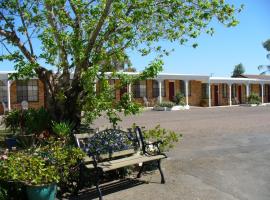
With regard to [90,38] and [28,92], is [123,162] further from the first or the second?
[28,92]

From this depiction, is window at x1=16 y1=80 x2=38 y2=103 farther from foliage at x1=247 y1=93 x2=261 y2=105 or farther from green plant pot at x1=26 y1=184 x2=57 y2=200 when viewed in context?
green plant pot at x1=26 y1=184 x2=57 y2=200

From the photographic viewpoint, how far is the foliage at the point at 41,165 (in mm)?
5652

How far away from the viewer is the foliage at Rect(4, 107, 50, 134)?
10.1 metres

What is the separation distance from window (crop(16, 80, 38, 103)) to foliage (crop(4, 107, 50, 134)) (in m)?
16.5

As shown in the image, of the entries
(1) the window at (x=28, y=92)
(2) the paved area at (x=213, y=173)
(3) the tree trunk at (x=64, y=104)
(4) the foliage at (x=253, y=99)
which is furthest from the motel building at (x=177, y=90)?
(3) the tree trunk at (x=64, y=104)

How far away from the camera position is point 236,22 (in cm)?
995

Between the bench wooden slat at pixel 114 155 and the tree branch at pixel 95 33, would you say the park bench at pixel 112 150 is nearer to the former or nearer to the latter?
the bench wooden slat at pixel 114 155

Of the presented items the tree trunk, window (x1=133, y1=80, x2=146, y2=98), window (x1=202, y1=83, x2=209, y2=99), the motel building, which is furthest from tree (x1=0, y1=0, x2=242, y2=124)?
window (x1=202, y1=83, x2=209, y2=99)

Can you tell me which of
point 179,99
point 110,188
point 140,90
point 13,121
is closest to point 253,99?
point 179,99

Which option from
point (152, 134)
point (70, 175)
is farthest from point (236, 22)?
point (70, 175)

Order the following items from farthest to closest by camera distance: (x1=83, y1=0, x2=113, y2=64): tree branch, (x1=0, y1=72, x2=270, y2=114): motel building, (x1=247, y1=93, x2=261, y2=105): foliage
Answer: (x1=247, y1=93, x2=261, y2=105): foliage, (x1=0, y1=72, x2=270, y2=114): motel building, (x1=83, y1=0, x2=113, y2=64): tree branch

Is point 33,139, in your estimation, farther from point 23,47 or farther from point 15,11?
point 15,11

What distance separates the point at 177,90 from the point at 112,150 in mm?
29517

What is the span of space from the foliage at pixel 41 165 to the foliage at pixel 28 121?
3.60 metres
